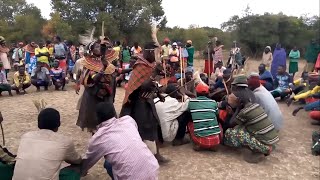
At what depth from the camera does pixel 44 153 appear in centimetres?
281

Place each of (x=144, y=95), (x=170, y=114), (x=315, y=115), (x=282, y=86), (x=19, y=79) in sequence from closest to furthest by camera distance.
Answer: (x=144, y=95) < (x=170, y=114) < (x=315, y=115) < (x=282, y=86) < (x=19, y=79)

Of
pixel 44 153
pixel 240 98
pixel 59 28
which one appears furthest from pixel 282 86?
pixel 59 28

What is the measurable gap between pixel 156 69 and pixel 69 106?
4.53 m

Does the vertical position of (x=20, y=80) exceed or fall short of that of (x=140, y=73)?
it falls short

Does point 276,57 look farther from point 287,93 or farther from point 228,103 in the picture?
point 228,103

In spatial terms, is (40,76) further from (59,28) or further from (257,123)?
(59,28)

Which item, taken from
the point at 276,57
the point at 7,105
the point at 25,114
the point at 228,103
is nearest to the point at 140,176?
the point at 228,103

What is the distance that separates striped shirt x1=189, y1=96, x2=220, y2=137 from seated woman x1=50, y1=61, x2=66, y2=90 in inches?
258

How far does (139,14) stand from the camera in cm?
2177

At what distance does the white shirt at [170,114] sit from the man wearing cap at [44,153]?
225 centimetres

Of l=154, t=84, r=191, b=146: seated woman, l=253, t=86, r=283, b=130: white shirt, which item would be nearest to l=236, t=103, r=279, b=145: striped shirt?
l=253, t=86, r=283, b=130: white shirt

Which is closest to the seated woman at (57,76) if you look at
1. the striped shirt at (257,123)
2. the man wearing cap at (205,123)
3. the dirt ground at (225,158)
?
the dirt ground at (225,158)

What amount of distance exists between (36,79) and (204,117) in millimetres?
6922

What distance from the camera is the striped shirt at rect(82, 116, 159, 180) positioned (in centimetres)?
287
